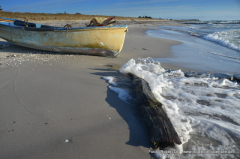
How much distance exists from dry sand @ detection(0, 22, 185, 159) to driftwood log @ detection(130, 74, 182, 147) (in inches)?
4.5

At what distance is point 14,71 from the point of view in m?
4.05

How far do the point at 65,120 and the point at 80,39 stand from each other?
400 cm

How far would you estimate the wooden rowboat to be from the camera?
5.57 m

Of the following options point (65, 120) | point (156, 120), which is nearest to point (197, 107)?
point (156, 120)

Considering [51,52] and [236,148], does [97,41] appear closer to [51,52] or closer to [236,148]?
[51,52]

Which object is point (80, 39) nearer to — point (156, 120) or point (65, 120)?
point (65, 120)

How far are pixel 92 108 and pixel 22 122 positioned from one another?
0.99 metres

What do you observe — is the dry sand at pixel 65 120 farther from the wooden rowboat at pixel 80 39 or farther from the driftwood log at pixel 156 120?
the wooden rowboat at pixel 80 39

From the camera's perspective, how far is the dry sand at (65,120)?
177 cm

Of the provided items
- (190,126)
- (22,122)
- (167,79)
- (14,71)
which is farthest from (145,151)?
(14,71)

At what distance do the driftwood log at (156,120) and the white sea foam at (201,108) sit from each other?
12cm

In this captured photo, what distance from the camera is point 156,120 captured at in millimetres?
2090

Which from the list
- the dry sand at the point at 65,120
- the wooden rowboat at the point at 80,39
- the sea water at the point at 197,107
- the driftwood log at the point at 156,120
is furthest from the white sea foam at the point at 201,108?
the wooden rowboat at the point at 80,39

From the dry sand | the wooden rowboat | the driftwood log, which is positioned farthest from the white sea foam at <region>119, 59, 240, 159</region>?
the wooden rowboat
